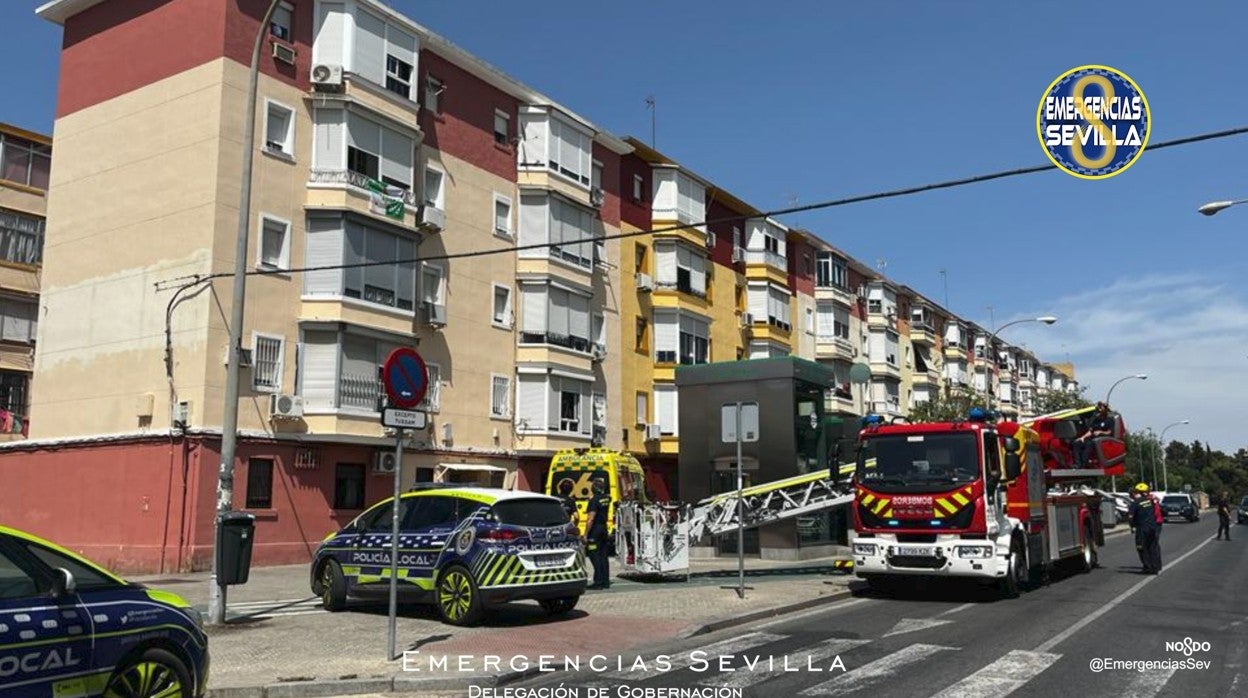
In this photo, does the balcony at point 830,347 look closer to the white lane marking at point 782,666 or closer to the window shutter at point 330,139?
the window shutter at point 330,139

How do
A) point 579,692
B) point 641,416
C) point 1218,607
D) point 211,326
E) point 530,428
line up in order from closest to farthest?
point 579,692
point 1218,607
point 211,326
point 530,428
point 641,416

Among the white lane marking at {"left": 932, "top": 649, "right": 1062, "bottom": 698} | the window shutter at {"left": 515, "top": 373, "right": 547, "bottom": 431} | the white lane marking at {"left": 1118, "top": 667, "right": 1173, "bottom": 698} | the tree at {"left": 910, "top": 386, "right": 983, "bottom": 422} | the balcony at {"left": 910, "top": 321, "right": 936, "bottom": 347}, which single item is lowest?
the white lane marking at {"left": 1118, "top": 667, "right": 1173, "bottom": 698}

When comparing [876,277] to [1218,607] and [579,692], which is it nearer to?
[1218,607]

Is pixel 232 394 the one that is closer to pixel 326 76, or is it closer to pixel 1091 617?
pixel 1091 617

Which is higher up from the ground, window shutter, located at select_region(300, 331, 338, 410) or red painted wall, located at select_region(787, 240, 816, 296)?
red painted wall, located at select_region(787, 240, 816, 296)

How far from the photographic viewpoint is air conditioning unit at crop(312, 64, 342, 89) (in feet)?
84.7

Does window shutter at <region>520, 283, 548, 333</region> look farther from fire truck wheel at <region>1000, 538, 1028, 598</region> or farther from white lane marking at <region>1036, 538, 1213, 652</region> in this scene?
fire truck wheel at <region>1000, 538, 1028, 598</region>

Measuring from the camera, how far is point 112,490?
23.4 meters

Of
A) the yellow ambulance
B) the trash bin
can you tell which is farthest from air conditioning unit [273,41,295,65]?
the trash bin

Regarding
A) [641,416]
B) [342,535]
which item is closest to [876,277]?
[641,416]

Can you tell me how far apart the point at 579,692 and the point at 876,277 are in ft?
181

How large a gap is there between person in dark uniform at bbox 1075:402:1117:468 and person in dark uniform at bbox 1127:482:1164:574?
123cm

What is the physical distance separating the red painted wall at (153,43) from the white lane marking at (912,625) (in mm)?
20382

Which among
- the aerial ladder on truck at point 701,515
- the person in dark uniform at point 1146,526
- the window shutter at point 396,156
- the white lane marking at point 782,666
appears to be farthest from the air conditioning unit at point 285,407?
the person in dark uniform at point 1146,526
